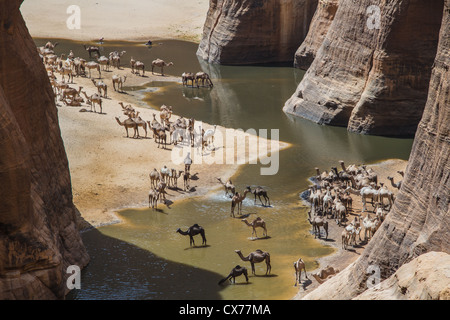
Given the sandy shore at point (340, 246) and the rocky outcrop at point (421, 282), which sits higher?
the rocky outcrop at point (421, 282)

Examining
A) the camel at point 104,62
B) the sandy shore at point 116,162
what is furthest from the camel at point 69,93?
the camel at point 104,62

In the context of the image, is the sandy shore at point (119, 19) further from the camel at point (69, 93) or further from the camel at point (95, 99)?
the camel at point (95, 99)

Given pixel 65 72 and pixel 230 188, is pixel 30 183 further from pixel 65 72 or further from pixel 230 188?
pixel 65 72

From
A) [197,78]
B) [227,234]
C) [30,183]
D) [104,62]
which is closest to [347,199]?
[227,234]

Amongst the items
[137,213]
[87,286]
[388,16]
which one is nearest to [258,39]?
[388,16]

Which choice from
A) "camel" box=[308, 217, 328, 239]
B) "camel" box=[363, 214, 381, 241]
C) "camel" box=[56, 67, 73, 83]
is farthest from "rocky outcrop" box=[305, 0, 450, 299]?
"camel" box=[56, 67, 73, 83]

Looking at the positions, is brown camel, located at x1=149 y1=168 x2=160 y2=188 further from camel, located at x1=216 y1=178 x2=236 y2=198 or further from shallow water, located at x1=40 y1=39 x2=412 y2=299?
camel, located at x1=216 y1=178 x2=236 y2=198

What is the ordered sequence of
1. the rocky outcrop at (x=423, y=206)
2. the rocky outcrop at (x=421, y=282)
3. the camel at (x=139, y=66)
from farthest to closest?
the camel at (x=139, y=66), the rocky outcrop at (x=423, y=206), the rocky outcrop at (x=421, y=282)
